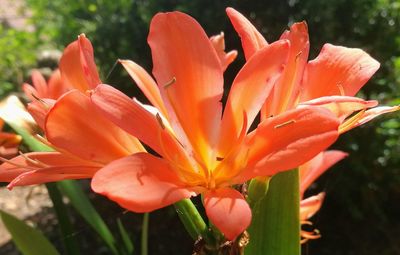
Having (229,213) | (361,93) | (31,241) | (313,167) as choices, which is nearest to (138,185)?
(229,213)

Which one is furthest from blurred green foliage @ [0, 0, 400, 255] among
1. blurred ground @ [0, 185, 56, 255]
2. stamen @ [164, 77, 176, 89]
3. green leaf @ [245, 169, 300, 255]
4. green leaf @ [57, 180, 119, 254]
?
stamen @ [164, 77, 176, 89]

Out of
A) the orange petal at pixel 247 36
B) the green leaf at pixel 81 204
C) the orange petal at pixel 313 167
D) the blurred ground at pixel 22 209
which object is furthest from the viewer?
the blurred ground at pixel 22 209

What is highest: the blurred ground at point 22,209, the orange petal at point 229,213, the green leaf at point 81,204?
the orange petal at point 229,213

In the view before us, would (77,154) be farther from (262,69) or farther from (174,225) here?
(174,225)

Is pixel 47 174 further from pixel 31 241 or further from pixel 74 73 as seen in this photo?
pixel 31 241

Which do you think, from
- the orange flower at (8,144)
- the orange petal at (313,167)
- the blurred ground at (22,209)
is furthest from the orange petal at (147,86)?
the blurred ground at (22,209)

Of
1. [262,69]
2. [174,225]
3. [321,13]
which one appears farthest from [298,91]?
[174,225]

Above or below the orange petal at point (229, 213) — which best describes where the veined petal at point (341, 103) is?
above

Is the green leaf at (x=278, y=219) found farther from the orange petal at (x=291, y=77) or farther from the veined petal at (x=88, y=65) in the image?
the veined petal at (x=88, y=65)
